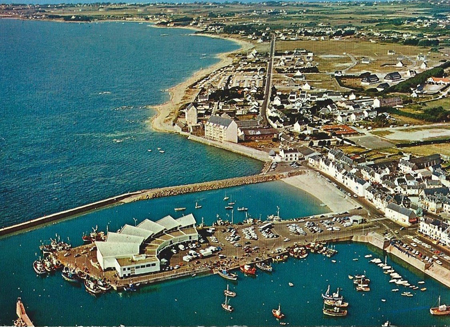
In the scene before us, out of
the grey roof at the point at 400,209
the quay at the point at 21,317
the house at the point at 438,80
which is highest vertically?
the house at the point at 438,80

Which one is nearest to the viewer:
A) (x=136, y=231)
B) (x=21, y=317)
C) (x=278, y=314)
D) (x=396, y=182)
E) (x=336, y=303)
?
(x=21, y=317)

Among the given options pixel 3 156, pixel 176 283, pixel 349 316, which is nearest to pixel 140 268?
pixel 176 283

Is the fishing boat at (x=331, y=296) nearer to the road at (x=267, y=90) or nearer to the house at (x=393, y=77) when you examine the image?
the road at (x=267, y=90)

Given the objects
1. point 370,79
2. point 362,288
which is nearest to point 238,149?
point 362,288

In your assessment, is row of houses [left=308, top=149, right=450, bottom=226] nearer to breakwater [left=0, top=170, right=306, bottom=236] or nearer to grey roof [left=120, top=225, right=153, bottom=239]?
breakwater [left=0, top=170, right=306, bottom=236]

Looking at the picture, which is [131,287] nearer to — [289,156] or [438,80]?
[289,156]

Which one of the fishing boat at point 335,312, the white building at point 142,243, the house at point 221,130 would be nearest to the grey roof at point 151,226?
the white building at point 142,243

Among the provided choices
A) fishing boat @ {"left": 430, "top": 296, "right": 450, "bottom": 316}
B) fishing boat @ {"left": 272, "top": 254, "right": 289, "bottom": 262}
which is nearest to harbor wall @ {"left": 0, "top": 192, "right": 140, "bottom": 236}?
fishing boat @ {"left": 272, "top": 254, "right": 289, "bottom": 262}
